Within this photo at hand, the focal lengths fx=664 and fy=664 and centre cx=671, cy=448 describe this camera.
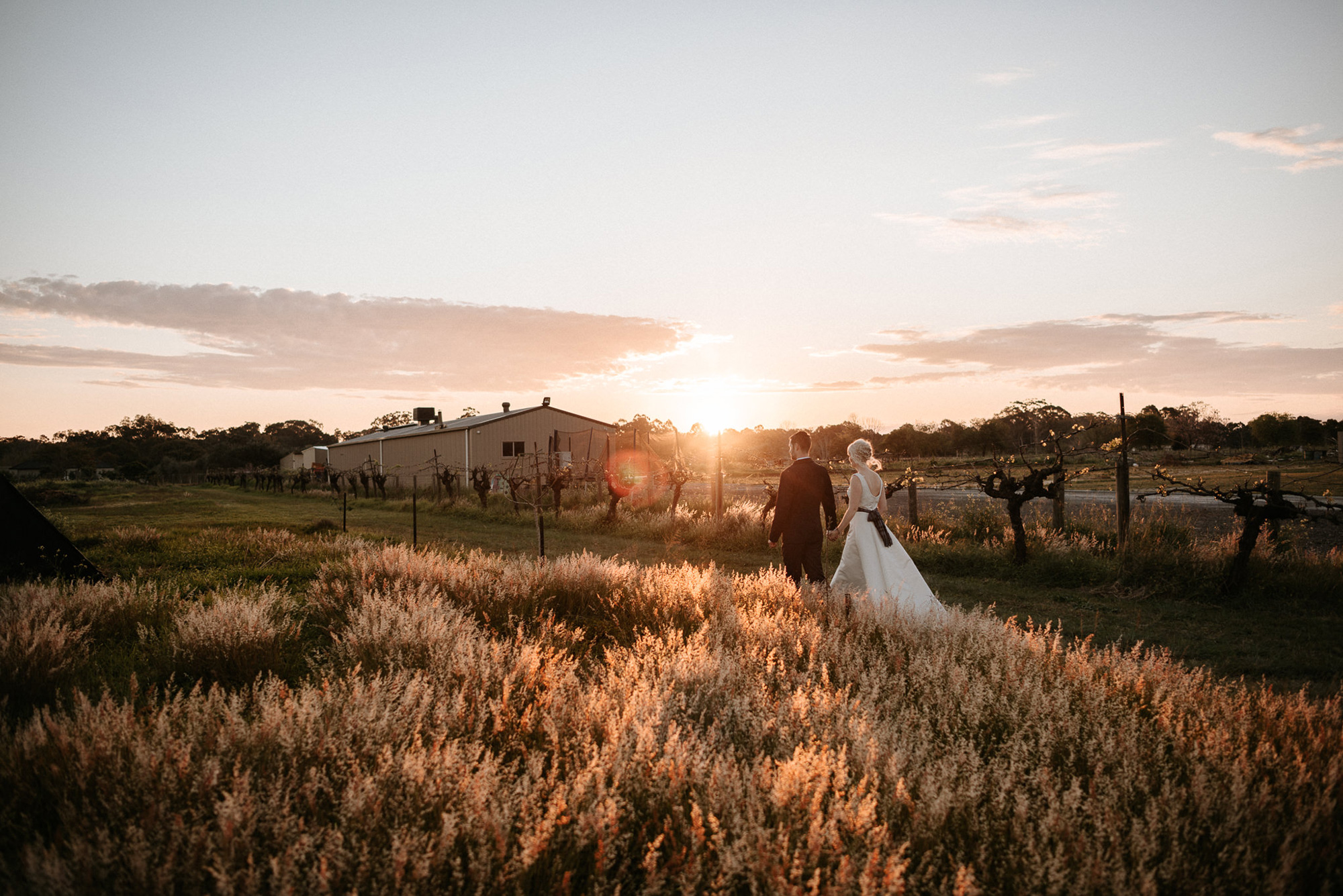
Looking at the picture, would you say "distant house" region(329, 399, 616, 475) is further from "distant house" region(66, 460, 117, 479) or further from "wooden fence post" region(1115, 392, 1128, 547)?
"distant house" region(66, 460, 117, 479)

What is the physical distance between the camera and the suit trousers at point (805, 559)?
7.86m

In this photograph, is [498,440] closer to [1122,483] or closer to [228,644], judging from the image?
[1122,483]

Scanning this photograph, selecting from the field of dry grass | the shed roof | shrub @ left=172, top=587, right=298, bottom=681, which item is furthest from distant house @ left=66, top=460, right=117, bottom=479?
the field of dry grass

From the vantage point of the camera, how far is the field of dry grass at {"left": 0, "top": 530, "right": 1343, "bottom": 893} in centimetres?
253

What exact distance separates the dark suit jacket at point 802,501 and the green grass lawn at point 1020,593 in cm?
119

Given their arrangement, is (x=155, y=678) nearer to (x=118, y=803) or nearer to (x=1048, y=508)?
(x=118, y=803)

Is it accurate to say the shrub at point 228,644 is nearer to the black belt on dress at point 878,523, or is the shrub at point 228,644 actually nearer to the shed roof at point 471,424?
the black belt on dress at point 878,523

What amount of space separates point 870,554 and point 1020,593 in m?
3.42

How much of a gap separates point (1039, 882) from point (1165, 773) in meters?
1.23

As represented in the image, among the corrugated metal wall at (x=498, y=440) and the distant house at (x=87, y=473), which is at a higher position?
the corrugated metal wall at (x=498, y=440)

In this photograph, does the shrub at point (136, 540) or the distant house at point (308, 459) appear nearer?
the shrub at point (136, 540)

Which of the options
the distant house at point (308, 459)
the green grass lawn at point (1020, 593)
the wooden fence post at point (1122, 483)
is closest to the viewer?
the green grass lawn at point (1020, 593)

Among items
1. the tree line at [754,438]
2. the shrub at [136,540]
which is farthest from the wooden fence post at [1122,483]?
the shrub at [136,540]

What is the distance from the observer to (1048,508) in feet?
75.4
